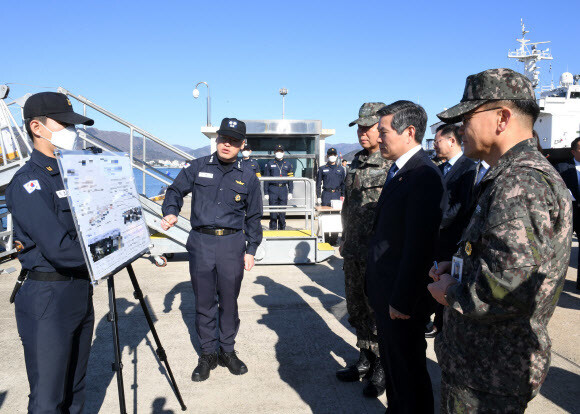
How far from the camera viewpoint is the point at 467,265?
4.92ft

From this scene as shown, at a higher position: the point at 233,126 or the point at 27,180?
the point at 233,126

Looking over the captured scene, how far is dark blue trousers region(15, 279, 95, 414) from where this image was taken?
197cm

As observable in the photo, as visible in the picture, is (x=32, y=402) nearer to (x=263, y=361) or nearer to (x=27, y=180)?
(x=27, y=180)

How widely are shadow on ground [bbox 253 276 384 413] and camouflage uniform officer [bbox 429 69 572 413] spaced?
1510 millimetres

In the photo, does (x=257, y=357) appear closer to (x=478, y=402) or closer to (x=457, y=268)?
(x=478, y=402)

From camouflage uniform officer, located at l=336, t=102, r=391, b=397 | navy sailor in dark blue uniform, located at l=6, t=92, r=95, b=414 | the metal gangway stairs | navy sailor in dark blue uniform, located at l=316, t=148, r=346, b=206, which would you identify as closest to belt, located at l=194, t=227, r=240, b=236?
camouflage uniform officer, located at l=336, t=102, r=391, b=397

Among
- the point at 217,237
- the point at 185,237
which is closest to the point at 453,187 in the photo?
the point at 217,237

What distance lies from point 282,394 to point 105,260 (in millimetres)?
1808

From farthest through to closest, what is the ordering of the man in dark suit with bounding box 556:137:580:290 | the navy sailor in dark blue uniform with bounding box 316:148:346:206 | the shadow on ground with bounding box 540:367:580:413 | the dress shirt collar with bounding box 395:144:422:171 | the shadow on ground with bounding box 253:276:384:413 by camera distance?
1. the navy sailor in dark blue uniform with bounding box 316:148:346:206
2. the man in dark suit with bounding box 556:137:580:290
3. the shadow on ground with bounding box 253:276:384:413
4. the shadow on ground with bounding box 540:367:580:413
5. the dress shirt collar with bounding box 395:144:422:171

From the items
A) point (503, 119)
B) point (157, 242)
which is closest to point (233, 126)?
point (503, 119)

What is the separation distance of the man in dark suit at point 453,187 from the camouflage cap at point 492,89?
1.16 m

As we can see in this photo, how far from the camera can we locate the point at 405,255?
2.08 meters

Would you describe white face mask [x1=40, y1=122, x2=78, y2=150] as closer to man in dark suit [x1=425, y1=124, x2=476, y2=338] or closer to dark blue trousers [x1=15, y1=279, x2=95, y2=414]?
dark blue trousers [x1=15, y1=279, x2=95, y2=414]

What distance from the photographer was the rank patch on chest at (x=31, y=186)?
1906 millimetres
